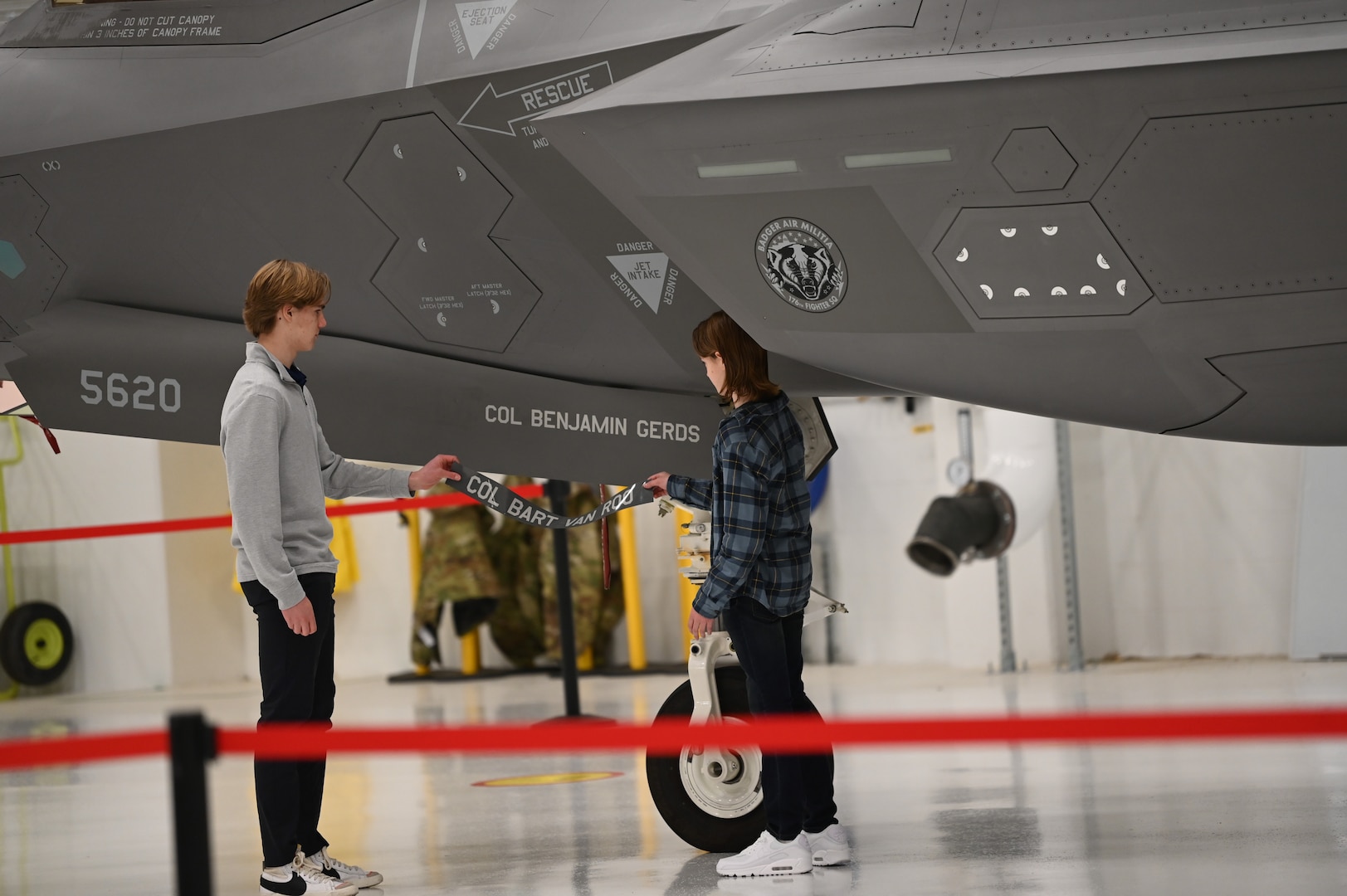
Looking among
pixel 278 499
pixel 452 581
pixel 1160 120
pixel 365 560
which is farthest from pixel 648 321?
pixel 365 560

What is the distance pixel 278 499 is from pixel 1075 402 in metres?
2.33

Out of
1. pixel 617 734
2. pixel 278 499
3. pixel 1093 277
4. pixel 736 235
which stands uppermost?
pixel 736 235

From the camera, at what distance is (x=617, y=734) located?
251 centimetres

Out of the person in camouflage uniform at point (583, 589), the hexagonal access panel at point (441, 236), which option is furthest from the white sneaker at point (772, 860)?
the person in camouflage uniform at point (583, 589)

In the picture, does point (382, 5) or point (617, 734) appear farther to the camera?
point (382, 5)

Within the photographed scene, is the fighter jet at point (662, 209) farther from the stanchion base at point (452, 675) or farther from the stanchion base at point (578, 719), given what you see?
the stanchion base at point (452, 675)

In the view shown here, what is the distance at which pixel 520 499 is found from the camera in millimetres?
4516

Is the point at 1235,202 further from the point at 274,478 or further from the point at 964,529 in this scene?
the point at 964,529

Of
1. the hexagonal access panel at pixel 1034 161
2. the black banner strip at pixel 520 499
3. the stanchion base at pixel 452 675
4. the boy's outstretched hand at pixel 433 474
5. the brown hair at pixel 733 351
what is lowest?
the stanchion base at pixel 452 675

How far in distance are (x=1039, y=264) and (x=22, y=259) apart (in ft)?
11.4

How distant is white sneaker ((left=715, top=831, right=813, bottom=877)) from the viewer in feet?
13.1

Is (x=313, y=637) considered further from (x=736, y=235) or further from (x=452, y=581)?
(x=452, y=581)

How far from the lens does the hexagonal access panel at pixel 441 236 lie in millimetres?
4266

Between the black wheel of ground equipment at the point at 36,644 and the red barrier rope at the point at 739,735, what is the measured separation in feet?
39.9
